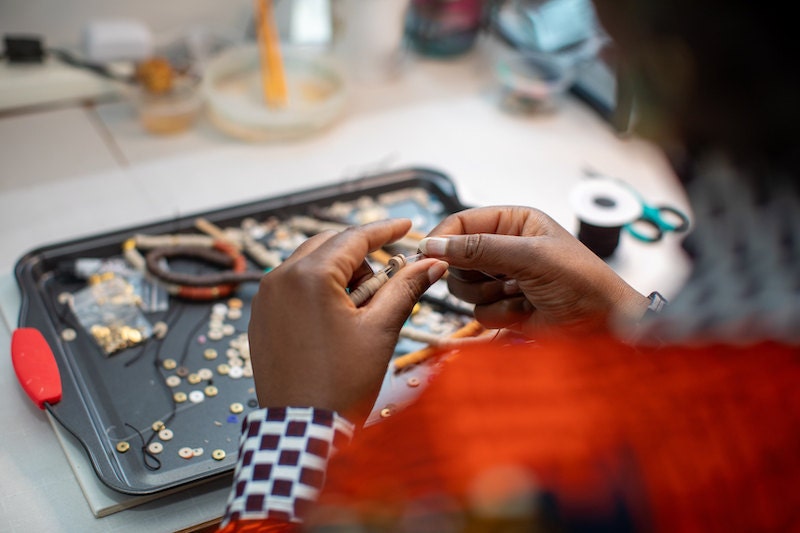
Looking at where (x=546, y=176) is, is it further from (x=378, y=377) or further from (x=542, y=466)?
(x=542, y=466)

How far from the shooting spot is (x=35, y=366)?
1061 millimetres

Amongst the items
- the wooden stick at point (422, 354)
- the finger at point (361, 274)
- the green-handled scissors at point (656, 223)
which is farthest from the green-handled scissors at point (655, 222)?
the finger at point (361, 274)

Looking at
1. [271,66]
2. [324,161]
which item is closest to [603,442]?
[324,161]

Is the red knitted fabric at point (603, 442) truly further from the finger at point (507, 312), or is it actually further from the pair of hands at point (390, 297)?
the finger at point (507, 312)

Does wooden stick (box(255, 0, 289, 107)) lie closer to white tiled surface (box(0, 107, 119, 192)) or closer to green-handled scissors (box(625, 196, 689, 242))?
white tiled surface (box(0, 107, 119, 192))

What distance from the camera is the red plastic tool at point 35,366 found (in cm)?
103

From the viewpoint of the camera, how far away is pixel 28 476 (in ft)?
3.19

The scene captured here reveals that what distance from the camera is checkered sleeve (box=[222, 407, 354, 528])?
740mm

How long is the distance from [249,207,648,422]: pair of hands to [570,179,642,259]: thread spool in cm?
29

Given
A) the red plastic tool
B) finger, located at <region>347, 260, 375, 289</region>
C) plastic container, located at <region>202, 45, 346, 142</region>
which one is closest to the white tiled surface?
plastic container, located at <region>202, 45, 346, 142</region>

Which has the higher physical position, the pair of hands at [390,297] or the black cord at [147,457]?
the pair of hands at [390,297]

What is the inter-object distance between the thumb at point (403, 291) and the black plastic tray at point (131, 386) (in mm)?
290

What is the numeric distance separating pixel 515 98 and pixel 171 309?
84 centimetres

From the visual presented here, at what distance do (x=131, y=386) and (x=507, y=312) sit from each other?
477mm
